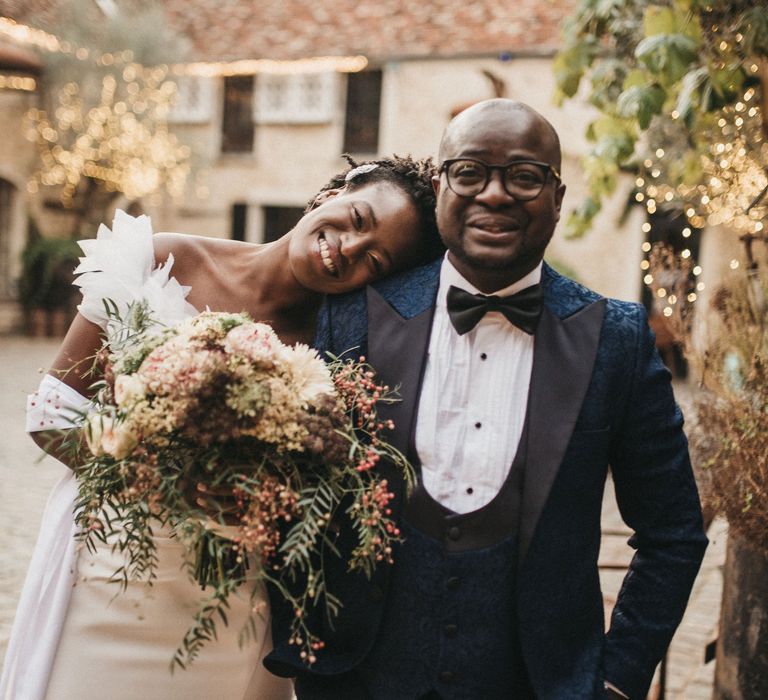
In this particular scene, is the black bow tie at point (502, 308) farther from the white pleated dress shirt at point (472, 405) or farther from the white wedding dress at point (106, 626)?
the white wedding dress at point (106, 626)

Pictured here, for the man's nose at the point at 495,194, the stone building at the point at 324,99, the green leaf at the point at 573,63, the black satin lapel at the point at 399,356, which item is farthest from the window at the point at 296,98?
the man's nose at the point at 495,194

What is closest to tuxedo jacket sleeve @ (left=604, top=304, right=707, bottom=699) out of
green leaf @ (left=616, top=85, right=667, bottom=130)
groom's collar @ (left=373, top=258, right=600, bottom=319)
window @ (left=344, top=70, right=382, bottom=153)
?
groom's collar @ (left=373, top=258, right=600, bottom=319)

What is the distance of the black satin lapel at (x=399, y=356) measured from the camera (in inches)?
80.0

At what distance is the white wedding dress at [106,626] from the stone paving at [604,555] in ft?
0.97

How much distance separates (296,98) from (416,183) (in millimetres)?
16720

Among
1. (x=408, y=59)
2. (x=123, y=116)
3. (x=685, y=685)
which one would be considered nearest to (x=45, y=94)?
(x=123, y=116)

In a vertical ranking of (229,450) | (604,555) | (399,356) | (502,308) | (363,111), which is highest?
(363,111)

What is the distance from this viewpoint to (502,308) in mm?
2078

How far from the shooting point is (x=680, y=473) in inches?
82.3

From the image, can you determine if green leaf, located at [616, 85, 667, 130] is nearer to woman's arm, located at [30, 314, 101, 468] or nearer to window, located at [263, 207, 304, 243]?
woman's arm, located at [30, 314, 101, 468]

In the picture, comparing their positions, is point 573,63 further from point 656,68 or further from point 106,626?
point 106,626

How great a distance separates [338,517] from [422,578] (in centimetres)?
23

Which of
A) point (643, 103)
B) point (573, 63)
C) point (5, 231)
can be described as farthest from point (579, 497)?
point (5, 231)

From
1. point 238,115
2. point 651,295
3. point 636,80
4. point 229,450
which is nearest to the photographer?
point 229,450
